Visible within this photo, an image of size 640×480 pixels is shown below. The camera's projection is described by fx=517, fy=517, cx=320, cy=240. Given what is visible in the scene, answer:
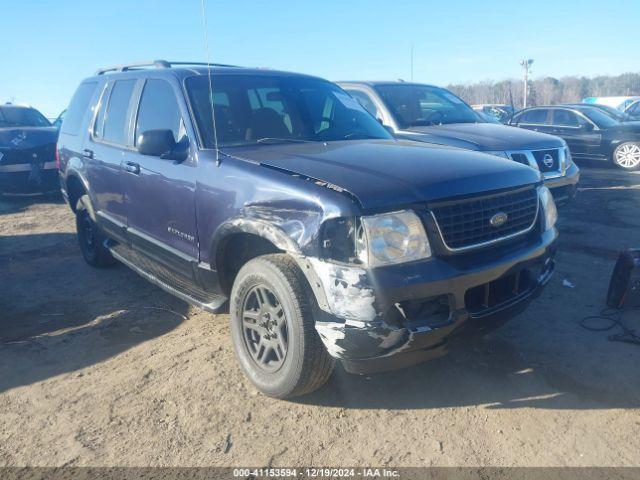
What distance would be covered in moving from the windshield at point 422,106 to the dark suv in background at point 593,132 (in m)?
5.81

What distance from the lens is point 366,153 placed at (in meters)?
3.32

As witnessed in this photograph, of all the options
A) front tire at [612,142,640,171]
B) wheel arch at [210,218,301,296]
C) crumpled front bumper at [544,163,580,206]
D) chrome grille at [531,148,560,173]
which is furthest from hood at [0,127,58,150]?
front tire at [612,142,640,171]

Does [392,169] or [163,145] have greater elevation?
[163,145]

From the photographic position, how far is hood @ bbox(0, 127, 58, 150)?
9656 millimetres

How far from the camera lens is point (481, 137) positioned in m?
6.33

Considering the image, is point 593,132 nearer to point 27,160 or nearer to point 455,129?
point 455,129

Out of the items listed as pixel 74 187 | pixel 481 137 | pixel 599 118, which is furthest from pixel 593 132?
pixel 74 187

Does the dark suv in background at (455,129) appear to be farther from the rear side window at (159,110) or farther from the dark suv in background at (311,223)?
the rear side window at (159,110)

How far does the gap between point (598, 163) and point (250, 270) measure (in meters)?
11.8

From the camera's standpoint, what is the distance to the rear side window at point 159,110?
3.76 m

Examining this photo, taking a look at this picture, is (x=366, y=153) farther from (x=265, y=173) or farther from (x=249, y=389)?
(x=249, y=389)

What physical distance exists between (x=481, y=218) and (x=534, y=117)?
38.5 ft

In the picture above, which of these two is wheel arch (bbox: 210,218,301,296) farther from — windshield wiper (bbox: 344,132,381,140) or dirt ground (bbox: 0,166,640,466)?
windshield wiper (bbox: 344,132,381,140)

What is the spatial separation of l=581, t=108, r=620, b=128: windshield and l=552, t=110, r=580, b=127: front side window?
258mm
